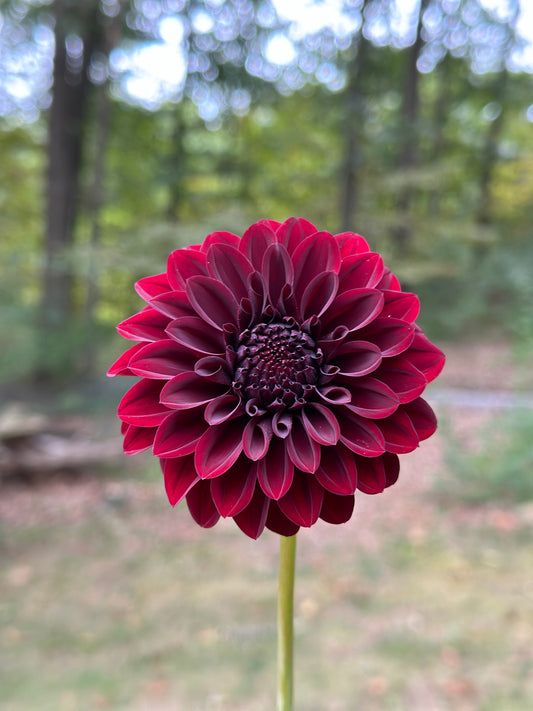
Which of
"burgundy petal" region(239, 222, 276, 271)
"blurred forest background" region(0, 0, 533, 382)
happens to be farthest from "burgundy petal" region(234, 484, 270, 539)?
"blurred forest background" region(0, 0, 533, 382)

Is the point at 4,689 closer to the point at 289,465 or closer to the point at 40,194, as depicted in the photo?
the point at 289,465

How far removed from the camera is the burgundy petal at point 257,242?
788mm

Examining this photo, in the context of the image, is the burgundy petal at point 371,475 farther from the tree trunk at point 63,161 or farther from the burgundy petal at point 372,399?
the tree trunk at point 63,161

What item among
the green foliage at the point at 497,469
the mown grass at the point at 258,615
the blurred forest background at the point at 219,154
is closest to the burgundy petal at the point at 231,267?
the mown grass at the point at 258,615

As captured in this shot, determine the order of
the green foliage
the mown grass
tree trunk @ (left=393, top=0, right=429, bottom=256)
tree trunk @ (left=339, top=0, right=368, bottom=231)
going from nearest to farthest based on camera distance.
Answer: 1. the mown grass
2. the green foliage
3. tree trunk @ (left=339, top=0, right=368, bottom=231)
4. tree trunk @ (left=393, top=0, right=429, bottom=256)

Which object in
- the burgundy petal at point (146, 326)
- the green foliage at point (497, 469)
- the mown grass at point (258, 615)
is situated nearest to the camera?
the burgundy petal at point (146, 326)

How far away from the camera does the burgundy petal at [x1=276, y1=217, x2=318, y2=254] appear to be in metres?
0.80

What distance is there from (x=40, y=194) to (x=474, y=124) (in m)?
9.99

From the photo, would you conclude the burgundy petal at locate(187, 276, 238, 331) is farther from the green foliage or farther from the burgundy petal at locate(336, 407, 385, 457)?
the green foliage

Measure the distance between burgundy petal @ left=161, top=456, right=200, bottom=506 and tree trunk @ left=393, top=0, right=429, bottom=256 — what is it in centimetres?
831

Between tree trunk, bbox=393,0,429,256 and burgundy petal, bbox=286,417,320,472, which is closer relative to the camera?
burgundy petal, bbox=286,417,320,472

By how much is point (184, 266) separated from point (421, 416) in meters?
0.37

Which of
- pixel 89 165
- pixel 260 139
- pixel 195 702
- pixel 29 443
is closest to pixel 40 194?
pixel 89 165

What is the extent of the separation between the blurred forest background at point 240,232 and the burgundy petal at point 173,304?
2.51m
